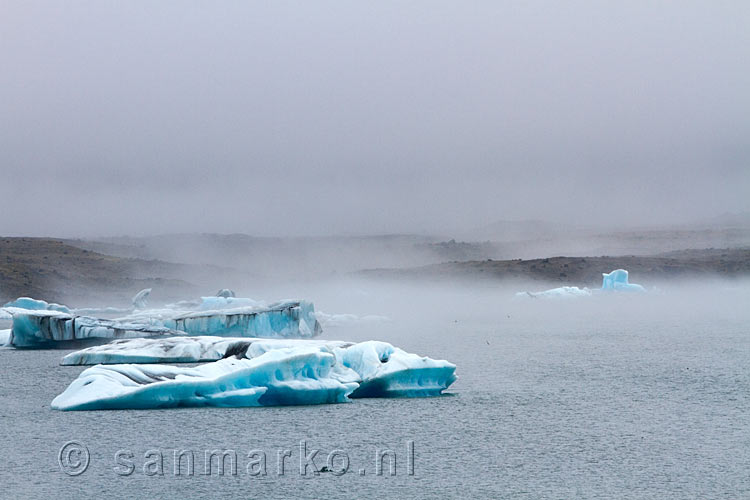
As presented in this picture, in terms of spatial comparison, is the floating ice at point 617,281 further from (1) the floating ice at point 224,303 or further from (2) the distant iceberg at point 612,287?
(1) the floating ice at point 224,303

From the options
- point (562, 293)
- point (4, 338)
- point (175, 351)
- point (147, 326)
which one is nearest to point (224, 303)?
point (4, 338)

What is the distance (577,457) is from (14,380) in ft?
38.5

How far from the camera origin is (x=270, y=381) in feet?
46.1

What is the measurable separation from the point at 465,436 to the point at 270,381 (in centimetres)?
335

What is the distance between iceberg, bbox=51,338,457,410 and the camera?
13.6 m

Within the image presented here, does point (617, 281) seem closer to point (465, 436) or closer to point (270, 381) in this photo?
point (270, 381)

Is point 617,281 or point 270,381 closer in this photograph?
point 270,381

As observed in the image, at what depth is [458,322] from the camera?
→ 43688 mm

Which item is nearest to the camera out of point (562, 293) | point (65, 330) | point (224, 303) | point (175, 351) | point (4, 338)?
point (175, 351)

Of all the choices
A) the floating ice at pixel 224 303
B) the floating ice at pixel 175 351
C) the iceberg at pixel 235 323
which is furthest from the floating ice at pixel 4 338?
the floating ice at pixel 224 303

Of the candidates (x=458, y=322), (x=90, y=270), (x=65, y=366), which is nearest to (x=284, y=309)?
(x=65, y=366)

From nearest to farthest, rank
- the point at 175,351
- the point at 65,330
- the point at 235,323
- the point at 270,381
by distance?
the point at 270,381
the point at 175,351
the point at 65,330
the point at 235,323

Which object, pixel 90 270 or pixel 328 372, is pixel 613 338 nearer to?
pixel 328 372

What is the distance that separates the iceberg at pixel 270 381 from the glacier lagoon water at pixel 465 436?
270mm
